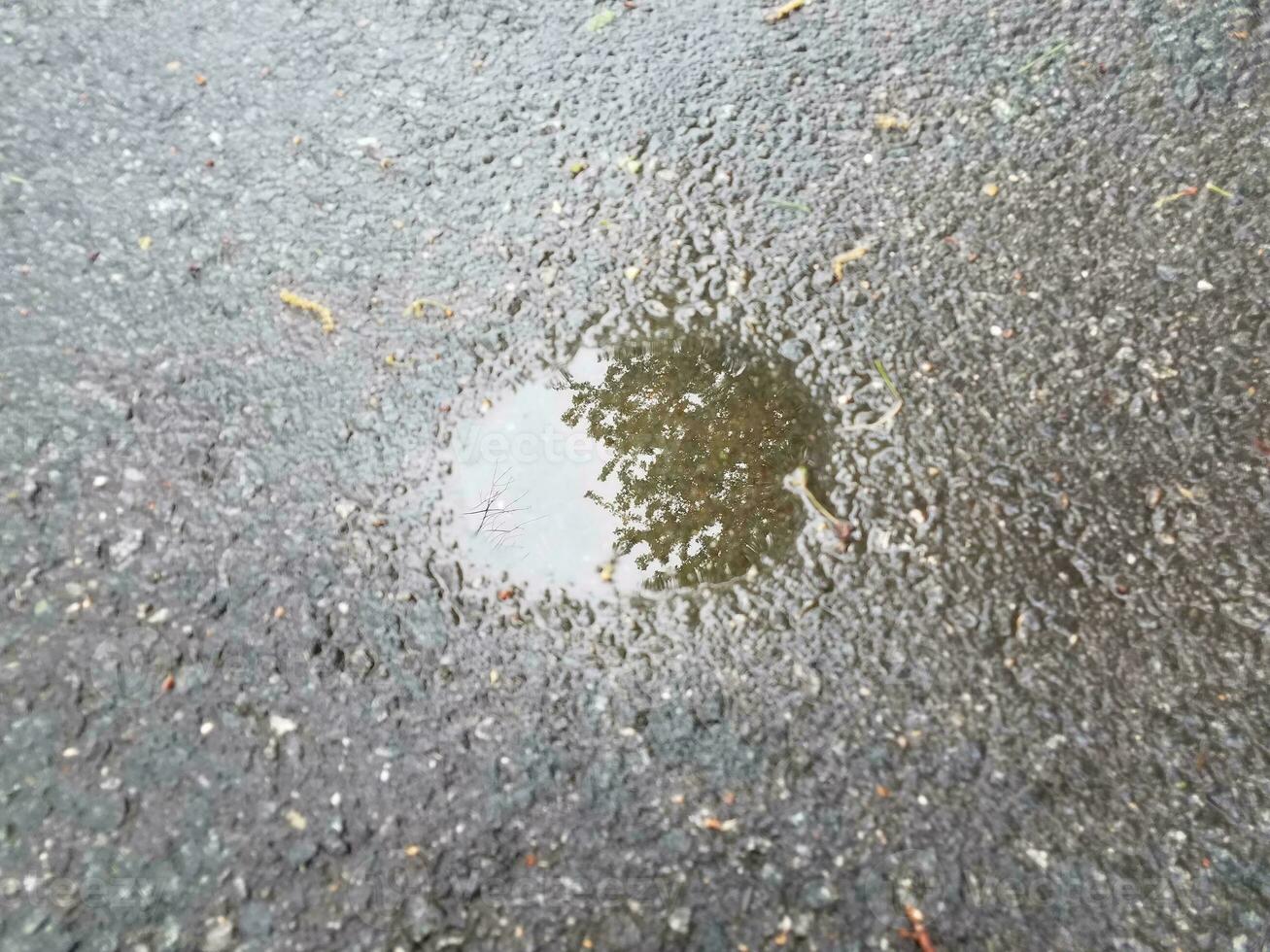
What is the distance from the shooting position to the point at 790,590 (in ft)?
6.57

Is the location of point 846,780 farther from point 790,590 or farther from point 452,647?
point 452,647

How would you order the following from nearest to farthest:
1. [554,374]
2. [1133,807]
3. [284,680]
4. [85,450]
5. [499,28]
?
[1133,807], [284,680], [85,450], [554,374], [499,28]

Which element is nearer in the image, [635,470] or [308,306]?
[635,470]

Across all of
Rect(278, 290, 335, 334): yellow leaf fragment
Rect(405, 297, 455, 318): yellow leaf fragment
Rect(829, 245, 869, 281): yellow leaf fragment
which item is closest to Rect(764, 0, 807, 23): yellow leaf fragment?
Rect(829, 245, 869, 281): yellow leaf fragment

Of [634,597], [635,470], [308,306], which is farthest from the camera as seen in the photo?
[308,306]

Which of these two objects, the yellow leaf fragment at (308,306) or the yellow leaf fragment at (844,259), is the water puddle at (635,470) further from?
the yellow leaf fragment at (308,306)

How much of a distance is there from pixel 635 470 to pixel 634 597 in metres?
0.32

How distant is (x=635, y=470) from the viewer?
86.0 inches

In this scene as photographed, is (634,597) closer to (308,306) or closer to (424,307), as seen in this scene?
(424,307)

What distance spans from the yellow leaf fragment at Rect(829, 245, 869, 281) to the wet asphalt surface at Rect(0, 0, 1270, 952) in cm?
4

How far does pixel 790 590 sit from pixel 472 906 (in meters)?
0.88

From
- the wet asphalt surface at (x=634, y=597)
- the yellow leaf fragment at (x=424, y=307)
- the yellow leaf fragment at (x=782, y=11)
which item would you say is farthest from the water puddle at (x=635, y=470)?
the yellow leaf fragment at (x=782, y=11)

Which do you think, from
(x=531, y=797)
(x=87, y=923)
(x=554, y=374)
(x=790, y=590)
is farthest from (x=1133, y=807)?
(x=87, y=923)

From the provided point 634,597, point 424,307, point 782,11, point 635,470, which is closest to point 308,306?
point 424,307
